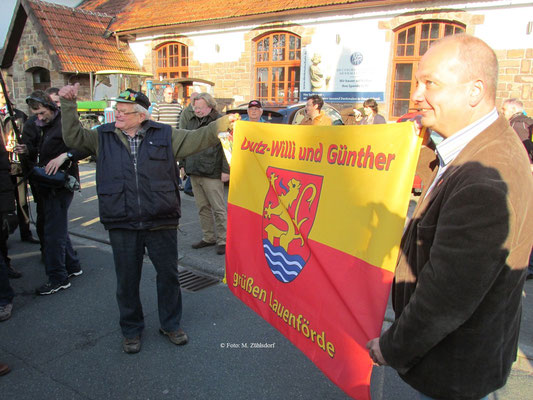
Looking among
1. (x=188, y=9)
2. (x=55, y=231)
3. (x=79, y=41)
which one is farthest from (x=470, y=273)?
(x=79, y=41)

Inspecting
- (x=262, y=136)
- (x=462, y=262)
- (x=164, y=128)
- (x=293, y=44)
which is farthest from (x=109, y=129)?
(x=293, y=44)

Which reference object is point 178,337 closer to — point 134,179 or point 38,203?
point 134,179

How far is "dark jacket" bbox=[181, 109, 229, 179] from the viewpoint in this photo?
527cm

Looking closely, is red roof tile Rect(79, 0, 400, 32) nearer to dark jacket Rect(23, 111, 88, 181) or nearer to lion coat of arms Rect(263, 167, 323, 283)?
dark jacket Rect(23, 111, 88, 181)

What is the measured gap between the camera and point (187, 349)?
3359 mm

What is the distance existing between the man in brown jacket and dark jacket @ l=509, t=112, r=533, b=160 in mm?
4153

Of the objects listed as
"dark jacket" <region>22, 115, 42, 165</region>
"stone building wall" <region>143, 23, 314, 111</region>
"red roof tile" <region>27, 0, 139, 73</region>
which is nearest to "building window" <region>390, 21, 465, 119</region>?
"stone building wall" <region>143, 23, 314, 111</region>

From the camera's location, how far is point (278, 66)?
1527cm

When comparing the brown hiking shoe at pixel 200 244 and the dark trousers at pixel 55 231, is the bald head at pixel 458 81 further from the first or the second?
the brown hiking shoe at pixel 200 244

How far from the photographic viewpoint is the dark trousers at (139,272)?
10.6 ft

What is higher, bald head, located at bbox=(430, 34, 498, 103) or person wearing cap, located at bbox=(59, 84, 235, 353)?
bald head, located at bbox=(430, 34, 498, 103)

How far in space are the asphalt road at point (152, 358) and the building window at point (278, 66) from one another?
11644mm

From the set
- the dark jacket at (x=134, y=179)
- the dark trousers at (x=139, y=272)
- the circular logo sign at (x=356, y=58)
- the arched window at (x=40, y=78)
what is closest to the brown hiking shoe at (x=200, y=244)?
the dark trousers at (x=139, y=272)

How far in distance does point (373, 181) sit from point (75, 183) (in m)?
3.38
